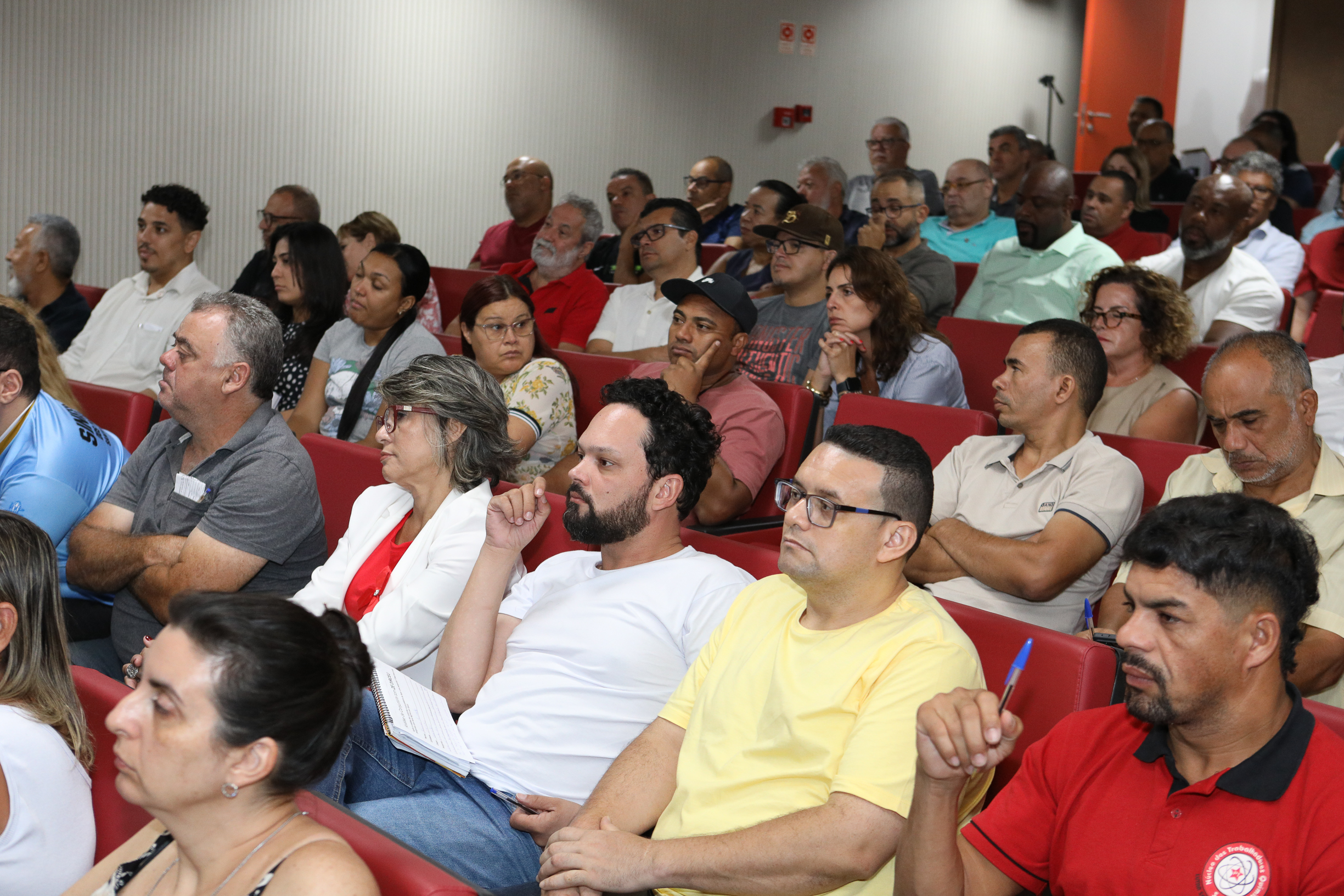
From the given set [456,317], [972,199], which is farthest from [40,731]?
[972,199]

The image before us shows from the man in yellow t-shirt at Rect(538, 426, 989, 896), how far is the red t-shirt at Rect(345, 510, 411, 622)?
2.56 feet

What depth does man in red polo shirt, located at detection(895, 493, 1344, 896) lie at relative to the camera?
1270 millimetres

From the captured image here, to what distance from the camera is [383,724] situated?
1.87m

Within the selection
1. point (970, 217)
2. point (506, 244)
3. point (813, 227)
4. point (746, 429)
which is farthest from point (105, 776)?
point (970, 217)

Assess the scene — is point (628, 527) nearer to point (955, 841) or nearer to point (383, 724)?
point (383, 724)

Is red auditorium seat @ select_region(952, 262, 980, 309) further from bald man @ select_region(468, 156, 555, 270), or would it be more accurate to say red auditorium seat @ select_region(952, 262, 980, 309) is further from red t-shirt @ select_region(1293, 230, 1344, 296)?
bald man @ select_region(468, 156, 555, 270)

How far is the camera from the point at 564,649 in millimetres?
2031

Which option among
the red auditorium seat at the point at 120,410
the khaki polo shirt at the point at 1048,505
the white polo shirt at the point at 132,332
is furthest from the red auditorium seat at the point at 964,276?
the red auditorium seat at the point at 120,410

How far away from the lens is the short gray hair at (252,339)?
252 cm

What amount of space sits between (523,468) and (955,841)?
2.10m

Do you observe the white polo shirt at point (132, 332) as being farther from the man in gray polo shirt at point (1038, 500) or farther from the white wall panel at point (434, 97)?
the man in gray polo shirt at point (1038, 500)

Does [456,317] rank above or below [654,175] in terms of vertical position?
below

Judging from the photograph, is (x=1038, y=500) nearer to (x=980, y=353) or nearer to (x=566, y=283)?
(x=980, y=353)

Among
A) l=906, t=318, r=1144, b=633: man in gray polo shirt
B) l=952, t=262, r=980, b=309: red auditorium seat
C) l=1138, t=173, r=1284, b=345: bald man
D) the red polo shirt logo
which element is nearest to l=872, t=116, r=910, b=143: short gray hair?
l=952, t=262, r=980, b=309: red auditorium seat
